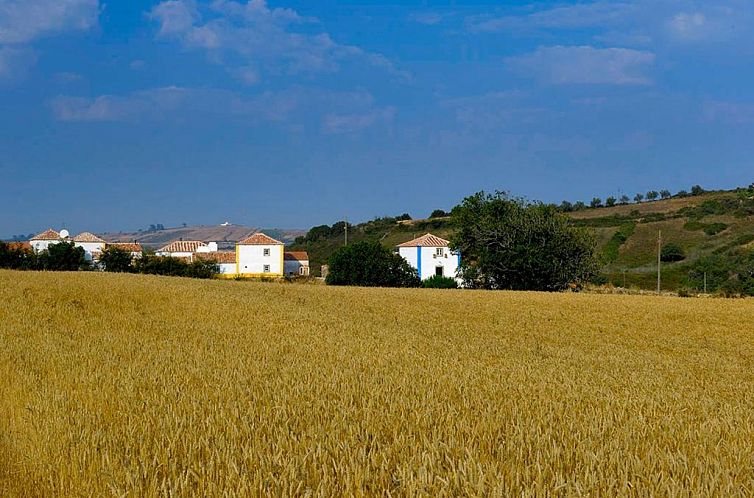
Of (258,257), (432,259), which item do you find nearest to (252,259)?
(258,257)

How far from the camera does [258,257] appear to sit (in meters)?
93.0

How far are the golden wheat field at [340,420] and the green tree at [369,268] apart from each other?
49852 millimetres

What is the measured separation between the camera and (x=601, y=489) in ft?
11.3

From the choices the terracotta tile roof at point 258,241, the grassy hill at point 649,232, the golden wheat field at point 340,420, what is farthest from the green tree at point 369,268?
the golden wheat field at point 340,420

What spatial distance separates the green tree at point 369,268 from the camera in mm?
63594

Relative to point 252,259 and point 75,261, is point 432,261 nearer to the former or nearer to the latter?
point 252,259

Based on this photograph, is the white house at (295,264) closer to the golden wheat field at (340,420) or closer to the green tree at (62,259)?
the green tree at (62,259)

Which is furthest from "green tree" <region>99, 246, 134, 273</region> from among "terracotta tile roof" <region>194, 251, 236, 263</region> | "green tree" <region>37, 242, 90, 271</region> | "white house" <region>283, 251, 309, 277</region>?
"white house" <region>283, 251, 309, 277</region>

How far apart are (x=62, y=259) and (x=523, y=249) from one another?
132 ft

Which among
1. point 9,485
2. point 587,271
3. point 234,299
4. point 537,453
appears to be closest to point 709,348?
point 234,299

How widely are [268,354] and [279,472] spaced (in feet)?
21.7

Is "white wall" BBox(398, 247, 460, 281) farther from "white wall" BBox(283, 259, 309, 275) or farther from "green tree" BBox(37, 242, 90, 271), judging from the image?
"green tree" BBox(37, 242, 90, 271)

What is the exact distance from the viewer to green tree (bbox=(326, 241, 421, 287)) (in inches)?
2504

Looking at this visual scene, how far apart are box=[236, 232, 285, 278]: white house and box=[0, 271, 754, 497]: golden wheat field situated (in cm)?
7952
